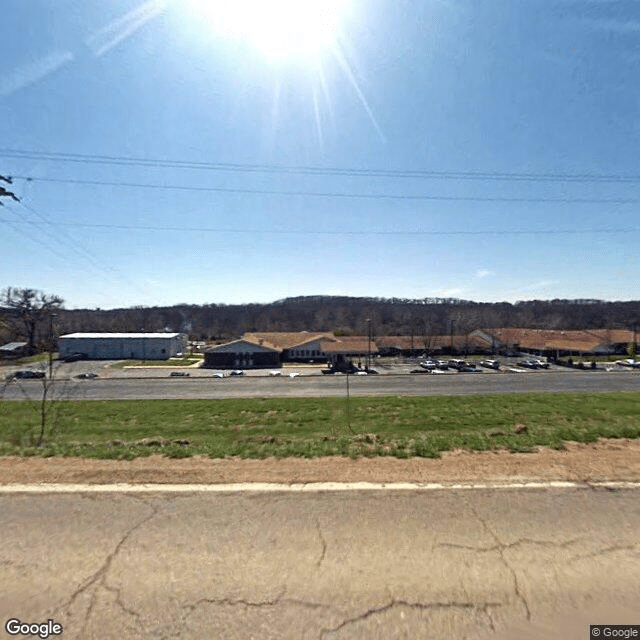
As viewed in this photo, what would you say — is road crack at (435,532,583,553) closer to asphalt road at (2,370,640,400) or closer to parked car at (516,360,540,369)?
asphalt road at (2,370,640,400)

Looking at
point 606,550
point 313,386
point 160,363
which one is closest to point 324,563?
point 606,550

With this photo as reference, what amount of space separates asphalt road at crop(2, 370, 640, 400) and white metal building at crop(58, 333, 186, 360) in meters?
23.1

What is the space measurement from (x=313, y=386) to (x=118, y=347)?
44.8 metres

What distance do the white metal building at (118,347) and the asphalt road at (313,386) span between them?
23129mm

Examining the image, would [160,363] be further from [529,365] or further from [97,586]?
[97,586]

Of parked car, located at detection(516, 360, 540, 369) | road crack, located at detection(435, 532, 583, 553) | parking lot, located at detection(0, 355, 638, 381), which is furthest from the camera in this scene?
parked car, located at detection(516, 360, 540, 369)

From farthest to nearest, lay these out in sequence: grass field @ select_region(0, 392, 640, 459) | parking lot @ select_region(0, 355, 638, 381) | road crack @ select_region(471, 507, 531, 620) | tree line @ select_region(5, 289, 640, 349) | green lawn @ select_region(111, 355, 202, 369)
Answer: tree line @ select_region(5, 289, 640, 349), green lawn @ select_region(111, 355, 202, 369), parking lot @ select_region(0, 355, 638, 381), grass field @ select_region(0, 392, 640, 459), road crack @ select_region(471, 507, 531, 620)

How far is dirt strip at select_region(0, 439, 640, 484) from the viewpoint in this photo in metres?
4.67

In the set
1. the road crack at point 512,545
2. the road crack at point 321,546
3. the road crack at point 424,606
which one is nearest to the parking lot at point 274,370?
the road crack at point 321,546

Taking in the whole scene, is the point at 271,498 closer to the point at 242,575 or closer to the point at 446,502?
the point at 242,575

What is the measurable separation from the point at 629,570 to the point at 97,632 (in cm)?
439


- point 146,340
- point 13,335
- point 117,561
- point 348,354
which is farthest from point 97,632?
point 13,335

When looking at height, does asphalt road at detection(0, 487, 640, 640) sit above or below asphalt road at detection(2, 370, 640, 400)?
above

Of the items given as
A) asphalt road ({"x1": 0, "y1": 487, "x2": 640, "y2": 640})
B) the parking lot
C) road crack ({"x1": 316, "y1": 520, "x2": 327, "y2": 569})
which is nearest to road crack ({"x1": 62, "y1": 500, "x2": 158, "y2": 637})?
asphalt road ({"x1": 0, "y1": 487, "x2": 640, "y2": 640})
